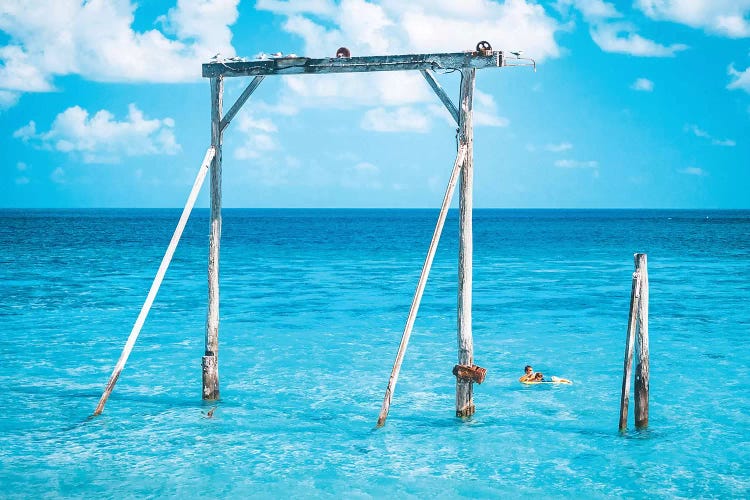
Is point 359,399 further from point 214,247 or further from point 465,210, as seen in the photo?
point 465,210

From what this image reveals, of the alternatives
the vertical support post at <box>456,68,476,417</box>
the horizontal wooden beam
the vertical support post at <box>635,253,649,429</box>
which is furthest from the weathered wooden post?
the horizontal wooden beam

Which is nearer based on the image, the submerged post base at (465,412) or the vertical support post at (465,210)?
the vertical support post at (465,210)

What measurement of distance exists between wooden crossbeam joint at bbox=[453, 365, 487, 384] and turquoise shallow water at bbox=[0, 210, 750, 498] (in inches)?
43.9

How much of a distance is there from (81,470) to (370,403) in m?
5.60

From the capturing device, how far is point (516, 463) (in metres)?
11.5

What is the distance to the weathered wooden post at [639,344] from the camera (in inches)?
464

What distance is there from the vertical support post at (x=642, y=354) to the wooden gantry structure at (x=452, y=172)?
2665 mm

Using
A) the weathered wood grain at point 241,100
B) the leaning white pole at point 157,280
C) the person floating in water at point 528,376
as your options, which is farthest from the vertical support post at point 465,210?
the person floating in water at point 528,376

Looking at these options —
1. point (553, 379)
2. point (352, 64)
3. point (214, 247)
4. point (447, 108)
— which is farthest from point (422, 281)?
point (553, 379)

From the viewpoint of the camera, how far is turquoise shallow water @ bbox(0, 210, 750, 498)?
10.9 metres

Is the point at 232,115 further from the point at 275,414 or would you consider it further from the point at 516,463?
the point at 516,463

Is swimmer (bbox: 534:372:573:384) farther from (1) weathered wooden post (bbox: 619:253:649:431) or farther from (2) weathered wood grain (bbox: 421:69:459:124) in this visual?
(2) weathered wood grain (bbox: 421:69:459:124)

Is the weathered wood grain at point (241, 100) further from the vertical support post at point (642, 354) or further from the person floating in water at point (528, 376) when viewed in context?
the person floating in water at point (528, 376)

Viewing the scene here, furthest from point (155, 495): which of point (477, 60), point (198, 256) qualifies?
point (198, 256)
